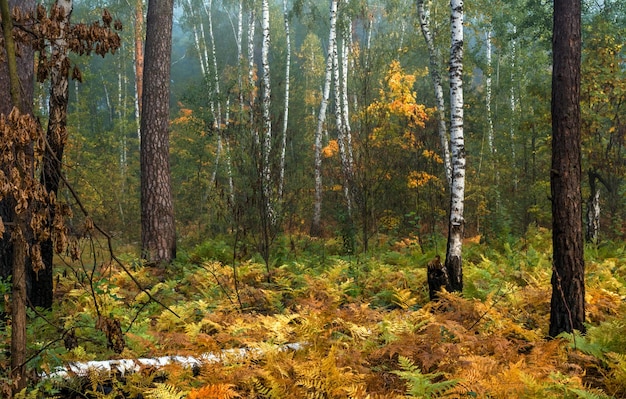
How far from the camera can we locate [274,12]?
131ft

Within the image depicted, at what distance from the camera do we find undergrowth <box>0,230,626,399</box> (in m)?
3.83

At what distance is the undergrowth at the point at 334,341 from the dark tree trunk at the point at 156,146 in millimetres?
1573

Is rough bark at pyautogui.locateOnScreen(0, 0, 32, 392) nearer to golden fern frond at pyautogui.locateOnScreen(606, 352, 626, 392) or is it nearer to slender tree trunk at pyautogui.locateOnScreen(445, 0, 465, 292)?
golden fern frond at pyautogui.locateOnScreen(606, 352, 626, 392)

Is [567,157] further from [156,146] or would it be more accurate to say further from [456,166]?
[156,146]

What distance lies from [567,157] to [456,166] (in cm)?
250

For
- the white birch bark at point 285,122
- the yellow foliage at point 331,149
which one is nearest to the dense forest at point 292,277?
the white birch bark at point 285,122

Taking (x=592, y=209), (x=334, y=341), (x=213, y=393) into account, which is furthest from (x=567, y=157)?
(x=592, y=209)

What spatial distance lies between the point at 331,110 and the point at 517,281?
1221 inches

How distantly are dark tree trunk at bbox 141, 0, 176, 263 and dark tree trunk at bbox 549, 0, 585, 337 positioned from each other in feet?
23.5

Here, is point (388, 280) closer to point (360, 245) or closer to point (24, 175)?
point (360, 245)

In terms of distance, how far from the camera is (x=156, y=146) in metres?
9.70

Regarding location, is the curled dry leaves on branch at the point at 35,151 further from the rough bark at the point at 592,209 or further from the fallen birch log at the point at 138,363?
the rough bark at the point at 592,209

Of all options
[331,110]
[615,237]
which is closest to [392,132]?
[615,237]

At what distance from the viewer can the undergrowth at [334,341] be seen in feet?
12.6
